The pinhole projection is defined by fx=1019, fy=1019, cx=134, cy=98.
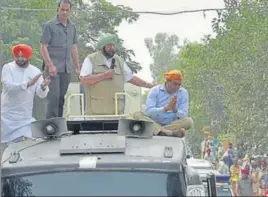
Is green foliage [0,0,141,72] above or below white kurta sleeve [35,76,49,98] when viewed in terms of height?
above

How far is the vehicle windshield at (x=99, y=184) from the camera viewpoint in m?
6.95

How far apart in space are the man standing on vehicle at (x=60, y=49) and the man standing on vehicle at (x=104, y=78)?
0.34 meters

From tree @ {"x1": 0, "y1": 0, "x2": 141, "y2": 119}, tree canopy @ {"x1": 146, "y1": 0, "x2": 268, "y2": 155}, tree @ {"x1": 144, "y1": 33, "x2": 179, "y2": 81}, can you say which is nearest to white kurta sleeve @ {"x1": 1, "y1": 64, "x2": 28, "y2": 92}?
tree @ {"x1": 0, "y1": 0, "x2": 141, "y2": 119}

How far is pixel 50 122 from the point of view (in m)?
8.08

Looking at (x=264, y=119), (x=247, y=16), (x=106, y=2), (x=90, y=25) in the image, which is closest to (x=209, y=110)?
(x=247, y=16)

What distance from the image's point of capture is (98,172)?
23.1 feet

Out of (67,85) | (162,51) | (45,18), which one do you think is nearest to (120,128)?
(67,85)

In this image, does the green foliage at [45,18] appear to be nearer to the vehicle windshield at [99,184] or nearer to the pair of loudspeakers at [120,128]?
the pair of loudspeakers at [120,128]

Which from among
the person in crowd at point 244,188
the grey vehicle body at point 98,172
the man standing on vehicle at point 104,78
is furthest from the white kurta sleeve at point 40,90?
the grey vehicle body at point 98,172

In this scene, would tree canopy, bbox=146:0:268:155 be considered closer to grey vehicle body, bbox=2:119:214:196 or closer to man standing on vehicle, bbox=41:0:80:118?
man standing on vehicle, bbox=41:0:80:118

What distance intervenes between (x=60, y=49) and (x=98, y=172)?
398 cm

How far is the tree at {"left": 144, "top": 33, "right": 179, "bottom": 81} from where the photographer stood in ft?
347

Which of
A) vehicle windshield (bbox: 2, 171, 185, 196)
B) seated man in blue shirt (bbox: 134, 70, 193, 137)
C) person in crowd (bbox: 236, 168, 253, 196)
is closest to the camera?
person in crowd (bbox: 236, 168, 253, 196)

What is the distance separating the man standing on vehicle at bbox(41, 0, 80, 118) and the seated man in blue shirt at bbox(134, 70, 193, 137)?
1.11 metres
